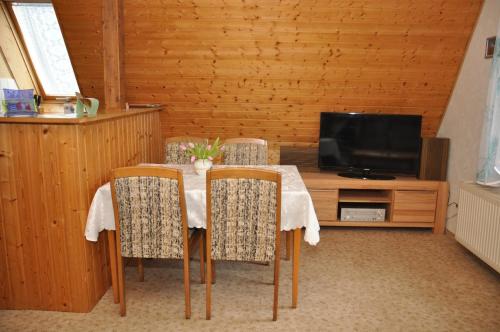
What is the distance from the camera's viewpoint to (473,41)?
4.08 meters

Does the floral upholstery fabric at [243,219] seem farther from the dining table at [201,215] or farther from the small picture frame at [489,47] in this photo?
the small picture frame at [489,47]

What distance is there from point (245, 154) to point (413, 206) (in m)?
1.92

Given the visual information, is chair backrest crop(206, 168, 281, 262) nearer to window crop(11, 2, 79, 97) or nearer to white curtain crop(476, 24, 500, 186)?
white curtain crop(476, 24, 500, 186)

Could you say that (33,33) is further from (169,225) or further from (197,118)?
(169,225)

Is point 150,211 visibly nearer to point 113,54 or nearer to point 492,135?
point 113,54

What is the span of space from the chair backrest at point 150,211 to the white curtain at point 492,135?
2.55 m

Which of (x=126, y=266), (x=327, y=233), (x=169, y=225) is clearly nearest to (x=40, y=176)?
(x=169, y=225)

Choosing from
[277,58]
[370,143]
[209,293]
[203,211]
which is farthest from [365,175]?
[209,293]

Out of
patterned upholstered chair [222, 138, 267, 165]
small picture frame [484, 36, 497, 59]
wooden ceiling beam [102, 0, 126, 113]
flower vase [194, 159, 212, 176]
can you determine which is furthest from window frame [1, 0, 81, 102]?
small picture frame [484, 36, 497, 59]

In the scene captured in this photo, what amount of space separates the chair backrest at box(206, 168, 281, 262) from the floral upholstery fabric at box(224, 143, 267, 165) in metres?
1.54

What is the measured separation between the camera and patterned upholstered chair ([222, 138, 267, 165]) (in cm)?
405

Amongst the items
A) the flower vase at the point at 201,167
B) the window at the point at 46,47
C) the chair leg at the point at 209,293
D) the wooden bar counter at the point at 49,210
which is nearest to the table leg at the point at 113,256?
the wooden bar counter at the point at 49,210

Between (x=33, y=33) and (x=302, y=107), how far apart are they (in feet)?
12.8

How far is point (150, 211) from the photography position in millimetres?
2557
